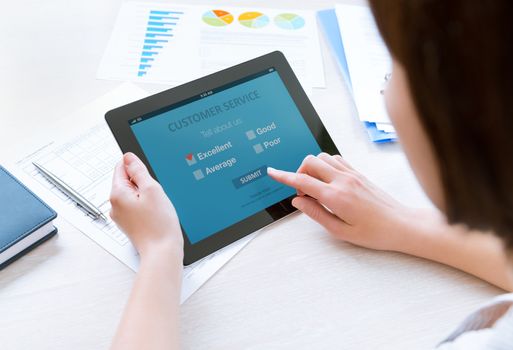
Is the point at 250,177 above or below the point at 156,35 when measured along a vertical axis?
below

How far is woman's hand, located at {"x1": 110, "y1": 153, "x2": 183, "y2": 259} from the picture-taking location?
741 mm

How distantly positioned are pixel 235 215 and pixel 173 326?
7.6 inches

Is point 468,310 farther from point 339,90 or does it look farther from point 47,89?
point 47,89

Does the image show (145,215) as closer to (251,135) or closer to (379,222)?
(251,135)

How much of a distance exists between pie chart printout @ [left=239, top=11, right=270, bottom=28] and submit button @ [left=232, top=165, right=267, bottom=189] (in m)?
0.38

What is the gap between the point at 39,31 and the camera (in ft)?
3.42

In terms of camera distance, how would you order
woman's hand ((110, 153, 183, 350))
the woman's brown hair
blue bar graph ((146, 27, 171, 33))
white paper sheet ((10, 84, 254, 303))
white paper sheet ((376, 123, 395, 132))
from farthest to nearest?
blue bar graph ((146, 27, 171, 33)) < white paper sheet ((376, 123, 395, 132)) < white paper sheet ((10, 84, 254, 303)) < woman's hand ((110, 153, 183, 350)) < the woman's brown hair

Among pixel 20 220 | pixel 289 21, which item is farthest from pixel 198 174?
pixel 289 21

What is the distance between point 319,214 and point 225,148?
0.56 ft

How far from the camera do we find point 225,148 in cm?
84

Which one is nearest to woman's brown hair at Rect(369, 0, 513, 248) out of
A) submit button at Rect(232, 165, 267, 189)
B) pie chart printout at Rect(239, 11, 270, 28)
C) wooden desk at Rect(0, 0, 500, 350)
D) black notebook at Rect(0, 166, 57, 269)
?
wooden desk at Rect(0, 0, 500, 350)

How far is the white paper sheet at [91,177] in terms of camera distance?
2.54ft

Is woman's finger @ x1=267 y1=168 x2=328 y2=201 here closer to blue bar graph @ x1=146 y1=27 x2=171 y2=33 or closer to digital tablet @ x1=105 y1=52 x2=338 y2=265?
digital tablet @ x1=105 y1=52 x2=338 y2=265

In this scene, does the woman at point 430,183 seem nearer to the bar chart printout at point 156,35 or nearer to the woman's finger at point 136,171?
the woman's finger at point 136,171
